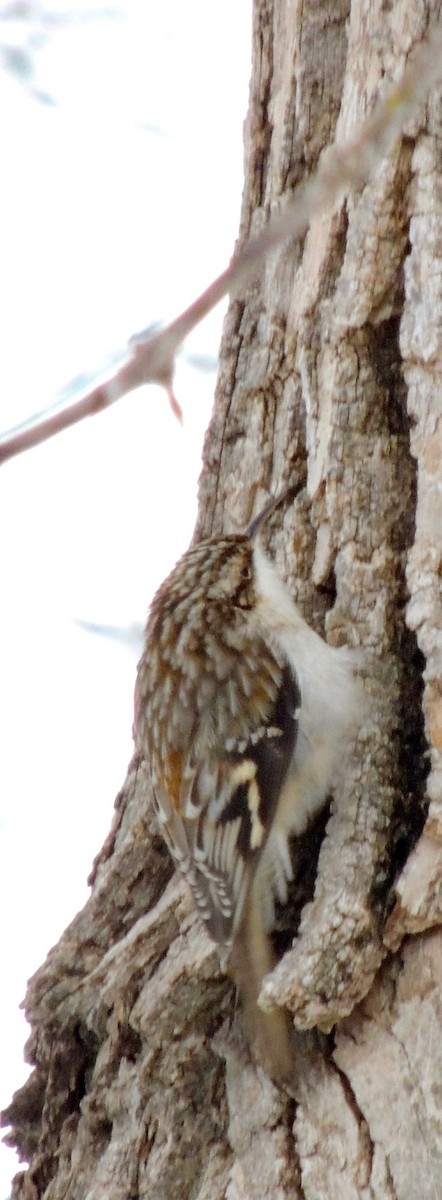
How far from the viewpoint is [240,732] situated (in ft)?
7.22

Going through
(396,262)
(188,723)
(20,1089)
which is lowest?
(20,1089)

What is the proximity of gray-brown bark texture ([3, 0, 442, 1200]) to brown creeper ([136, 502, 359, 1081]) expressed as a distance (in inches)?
1.9

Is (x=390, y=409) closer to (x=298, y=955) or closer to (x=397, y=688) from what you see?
(x=397, y=688)

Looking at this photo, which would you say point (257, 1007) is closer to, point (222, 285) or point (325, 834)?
point (325, 834)

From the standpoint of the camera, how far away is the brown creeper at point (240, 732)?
1958 mm

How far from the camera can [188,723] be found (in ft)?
7.35

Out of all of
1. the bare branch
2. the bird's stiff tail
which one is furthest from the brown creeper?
the bare branch

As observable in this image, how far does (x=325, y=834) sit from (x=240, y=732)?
322mm

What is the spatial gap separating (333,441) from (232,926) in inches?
27.1

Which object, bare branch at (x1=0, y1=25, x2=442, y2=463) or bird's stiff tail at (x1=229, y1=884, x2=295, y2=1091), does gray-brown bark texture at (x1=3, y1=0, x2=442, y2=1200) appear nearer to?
bird's stiff tail at (x1=229, y1=884, x2=295, y2=1091)

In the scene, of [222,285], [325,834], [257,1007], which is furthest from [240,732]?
[222,285]

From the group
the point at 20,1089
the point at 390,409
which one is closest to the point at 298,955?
the point at 20,1089

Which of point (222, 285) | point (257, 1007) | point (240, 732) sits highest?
point (240, 732)

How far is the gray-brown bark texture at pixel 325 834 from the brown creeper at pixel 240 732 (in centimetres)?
5
